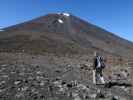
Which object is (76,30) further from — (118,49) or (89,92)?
(89,92)

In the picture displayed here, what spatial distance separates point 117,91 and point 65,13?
13197 centimetres

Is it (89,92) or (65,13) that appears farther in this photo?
(65,13)

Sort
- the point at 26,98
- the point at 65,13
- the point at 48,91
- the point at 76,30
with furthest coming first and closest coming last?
the point at 65,13 → the point at 76,30 → the point at 48,91 → the point at 26,98

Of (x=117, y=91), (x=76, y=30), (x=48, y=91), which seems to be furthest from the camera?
(x=76, y=30)

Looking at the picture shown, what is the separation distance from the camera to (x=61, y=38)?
363 ft

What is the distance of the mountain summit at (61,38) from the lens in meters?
93.0

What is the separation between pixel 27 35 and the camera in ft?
358

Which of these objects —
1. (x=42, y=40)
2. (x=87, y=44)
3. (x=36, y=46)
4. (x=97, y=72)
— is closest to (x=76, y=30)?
(x=87, y=44)

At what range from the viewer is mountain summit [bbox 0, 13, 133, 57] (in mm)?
93000

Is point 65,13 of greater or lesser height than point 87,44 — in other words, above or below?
above

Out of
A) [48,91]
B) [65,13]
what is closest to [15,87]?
[48,91]

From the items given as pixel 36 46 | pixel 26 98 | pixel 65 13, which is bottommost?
pixel 26 98

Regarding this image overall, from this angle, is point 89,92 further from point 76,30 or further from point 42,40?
point 76,30

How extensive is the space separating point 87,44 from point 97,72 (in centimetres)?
8726
